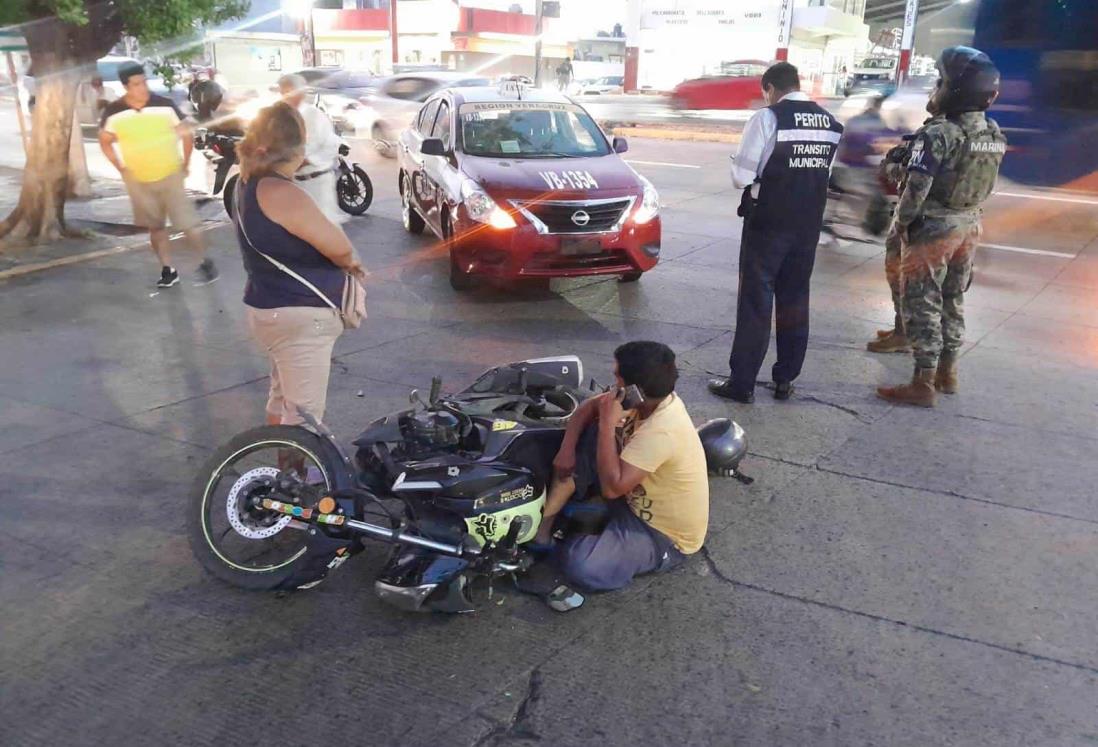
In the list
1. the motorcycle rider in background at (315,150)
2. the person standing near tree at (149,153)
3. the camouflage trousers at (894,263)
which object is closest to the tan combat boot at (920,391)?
the camouflage trousers at (894,263)

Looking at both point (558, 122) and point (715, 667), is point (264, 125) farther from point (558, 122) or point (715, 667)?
point (558, 122)

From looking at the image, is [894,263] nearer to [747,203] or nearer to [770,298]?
[770,298]

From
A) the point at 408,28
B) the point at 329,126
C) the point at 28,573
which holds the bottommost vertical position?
the point at 28,573

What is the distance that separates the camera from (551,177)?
776 cm

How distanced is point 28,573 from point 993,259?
9.49 m

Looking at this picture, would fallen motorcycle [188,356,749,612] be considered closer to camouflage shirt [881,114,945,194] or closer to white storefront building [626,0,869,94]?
camouflage shirt [881,114,945,194]

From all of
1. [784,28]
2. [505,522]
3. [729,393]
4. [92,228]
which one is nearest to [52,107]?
[92,228]

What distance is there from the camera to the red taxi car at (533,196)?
24.6 ft

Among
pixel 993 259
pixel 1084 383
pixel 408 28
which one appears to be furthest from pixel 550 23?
pixel 1084 383

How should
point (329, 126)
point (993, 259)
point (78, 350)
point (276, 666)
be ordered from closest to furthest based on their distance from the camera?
1. point (276, 666)
2. point (78, 350)
3. point (329, 126)
4. point (993, 259)

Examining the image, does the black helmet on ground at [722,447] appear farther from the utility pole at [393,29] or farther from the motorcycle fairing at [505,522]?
the utility pole at [393,29]

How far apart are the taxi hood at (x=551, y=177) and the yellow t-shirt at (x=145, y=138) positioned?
260 cm

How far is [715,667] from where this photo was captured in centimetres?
322

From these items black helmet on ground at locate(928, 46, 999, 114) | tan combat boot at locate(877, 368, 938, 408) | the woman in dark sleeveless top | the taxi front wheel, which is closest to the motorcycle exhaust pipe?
the woman in dark sleeveless top
